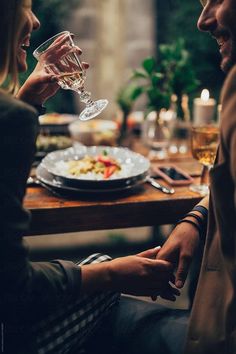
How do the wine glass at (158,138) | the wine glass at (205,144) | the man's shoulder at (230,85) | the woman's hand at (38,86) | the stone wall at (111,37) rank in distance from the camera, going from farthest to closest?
the stone wall at (111,37), the wine glass at (158,138), the wine glass at (205,144), the woman's hand at (38,86), the man's shoulder at (230,85)

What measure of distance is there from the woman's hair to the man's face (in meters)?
0.39

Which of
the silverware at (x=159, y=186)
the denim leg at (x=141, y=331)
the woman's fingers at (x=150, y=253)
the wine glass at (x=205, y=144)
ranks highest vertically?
the wine glass at (x=205, y=144)

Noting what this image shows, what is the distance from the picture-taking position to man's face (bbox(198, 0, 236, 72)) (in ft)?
3.20

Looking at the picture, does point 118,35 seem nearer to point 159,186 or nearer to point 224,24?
point 159,186

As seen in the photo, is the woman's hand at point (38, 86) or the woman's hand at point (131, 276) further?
the woman's hand at point (38, 86)

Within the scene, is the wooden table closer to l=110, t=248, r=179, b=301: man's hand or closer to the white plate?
the white plate

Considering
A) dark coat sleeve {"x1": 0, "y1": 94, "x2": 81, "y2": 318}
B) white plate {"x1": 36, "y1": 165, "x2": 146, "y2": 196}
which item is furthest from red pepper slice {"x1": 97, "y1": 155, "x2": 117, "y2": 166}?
dark coat sleeve {"x1": 0, "y1": 94, "x2": 81, "y2": 318}

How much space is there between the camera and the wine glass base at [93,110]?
5.30 ft

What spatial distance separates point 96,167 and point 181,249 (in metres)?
0.52

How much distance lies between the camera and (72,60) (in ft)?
4.93

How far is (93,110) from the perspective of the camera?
1.64 metres

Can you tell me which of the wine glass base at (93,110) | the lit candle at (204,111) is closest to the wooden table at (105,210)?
the wine glass base at (93,110)

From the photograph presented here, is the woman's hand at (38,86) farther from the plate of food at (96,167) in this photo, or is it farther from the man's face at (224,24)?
the man's face at (224,24)

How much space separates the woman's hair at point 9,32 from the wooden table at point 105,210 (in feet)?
Answer: 2.00
